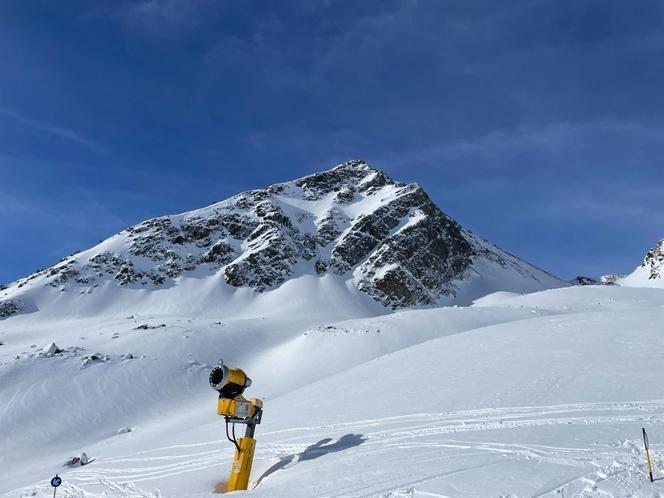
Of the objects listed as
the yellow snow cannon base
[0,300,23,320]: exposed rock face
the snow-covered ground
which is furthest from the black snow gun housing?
[0,300,23,320]: exposed rock face

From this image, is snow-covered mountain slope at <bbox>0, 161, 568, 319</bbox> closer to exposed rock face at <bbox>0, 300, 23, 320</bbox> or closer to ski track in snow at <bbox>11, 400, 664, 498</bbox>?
exposed rock face at <bbox>0, 300, 23, 320</bbox>

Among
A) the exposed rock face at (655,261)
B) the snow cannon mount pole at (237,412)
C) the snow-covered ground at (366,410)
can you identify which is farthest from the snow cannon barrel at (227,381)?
the exposed rock face at (655,261)

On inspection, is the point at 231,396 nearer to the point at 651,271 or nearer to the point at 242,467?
the point at 242,467

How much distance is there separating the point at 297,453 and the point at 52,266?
83469 mm

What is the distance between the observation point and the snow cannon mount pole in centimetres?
1276

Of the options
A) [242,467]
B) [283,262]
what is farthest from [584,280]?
[242,467]

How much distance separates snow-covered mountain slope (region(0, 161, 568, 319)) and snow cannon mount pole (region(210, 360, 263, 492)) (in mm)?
58915

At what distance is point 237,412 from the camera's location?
13.5m

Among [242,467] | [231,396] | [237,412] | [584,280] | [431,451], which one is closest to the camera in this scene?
[431,451]

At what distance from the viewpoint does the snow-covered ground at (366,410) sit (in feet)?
34.3

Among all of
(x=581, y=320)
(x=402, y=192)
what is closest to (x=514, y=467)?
(x=581, y=320)

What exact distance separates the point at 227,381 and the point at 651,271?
402ft

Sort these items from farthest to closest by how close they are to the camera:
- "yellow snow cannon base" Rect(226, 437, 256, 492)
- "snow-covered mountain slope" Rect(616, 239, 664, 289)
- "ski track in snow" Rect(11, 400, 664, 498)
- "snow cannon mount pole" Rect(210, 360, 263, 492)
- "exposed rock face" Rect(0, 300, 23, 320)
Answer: "snow-covered mountain slope" Rect(616, 239, 664, 289), "exposed rock face" Rect(0, 300, 23, 320), "snow cannon mount pole" Rect(210, 360, 263, 492), "yellow snow cannon base" Rect(226, 437, 256, 492), "ski track in snow" Rect(11, 400, 664, 498)

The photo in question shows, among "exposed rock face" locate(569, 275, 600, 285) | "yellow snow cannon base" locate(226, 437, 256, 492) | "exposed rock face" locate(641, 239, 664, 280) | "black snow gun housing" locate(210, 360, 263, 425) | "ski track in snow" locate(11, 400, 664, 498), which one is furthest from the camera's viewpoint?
"exposed rock face" locate(569, 275, 600, 285)
